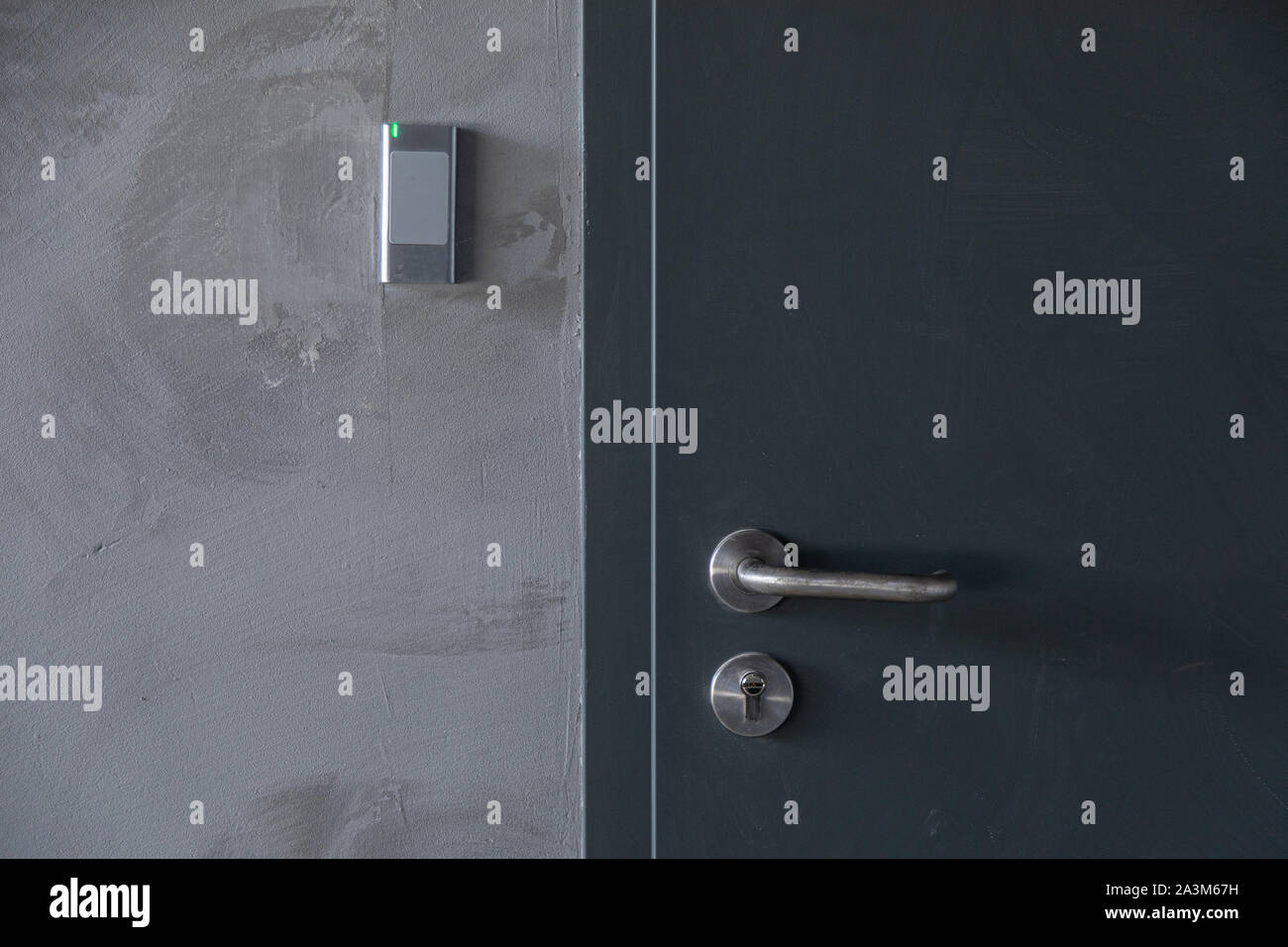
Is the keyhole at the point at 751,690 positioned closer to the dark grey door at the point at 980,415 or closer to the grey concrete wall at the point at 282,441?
the dark grey door at the point at 980,415

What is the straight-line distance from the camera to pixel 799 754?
55 cm

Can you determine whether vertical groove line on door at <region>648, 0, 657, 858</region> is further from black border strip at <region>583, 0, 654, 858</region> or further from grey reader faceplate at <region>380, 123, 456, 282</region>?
grey reader faceplate at <region>380, 123, 456, 282</region>

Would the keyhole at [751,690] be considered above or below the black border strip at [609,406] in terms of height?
below

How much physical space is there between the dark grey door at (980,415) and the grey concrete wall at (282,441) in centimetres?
47

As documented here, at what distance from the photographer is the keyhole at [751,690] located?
0.54 meters

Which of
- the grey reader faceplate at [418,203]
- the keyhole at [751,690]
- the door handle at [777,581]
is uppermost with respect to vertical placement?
the grey reader faceplate at [418,203]

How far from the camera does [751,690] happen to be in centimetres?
54

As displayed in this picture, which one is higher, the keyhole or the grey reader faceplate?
the grey reader faceplate

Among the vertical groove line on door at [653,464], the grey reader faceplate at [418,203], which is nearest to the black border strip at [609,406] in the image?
the vertical groove line on door at [653,464]

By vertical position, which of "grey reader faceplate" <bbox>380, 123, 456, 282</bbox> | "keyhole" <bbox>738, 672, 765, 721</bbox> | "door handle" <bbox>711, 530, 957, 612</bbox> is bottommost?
"keyhole" <bbox>738, 672, 765, 721</bbox>

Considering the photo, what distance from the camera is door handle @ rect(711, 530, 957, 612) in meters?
0.49

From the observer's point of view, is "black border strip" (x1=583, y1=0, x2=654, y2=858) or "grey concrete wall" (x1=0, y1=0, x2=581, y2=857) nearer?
"black border strip" (x1=583, y1=0, x2=654, y2=858)

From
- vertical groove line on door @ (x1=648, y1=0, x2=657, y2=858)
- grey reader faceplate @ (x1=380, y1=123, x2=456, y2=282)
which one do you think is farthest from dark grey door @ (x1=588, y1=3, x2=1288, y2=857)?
grey reader faceplate @ (x1=380, y1=123, x2=456, y2=282)
